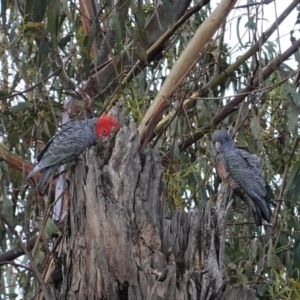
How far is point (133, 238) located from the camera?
223cm

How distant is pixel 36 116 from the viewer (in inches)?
135

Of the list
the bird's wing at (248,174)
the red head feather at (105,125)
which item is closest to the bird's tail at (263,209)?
the bird's wing at (248,174)

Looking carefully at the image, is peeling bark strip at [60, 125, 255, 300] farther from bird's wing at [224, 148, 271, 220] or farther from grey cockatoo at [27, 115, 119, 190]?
bird's wing at [224, 148, 271, 220]

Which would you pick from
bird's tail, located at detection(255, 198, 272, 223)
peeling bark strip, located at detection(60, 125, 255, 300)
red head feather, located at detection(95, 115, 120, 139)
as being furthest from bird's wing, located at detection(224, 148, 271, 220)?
peeling bark strip, located at detection(60, 125, 255, 300)

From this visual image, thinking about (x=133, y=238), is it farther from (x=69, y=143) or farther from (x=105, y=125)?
(x=69, y=143)

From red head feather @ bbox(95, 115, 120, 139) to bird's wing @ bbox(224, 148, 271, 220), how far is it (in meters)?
0.62

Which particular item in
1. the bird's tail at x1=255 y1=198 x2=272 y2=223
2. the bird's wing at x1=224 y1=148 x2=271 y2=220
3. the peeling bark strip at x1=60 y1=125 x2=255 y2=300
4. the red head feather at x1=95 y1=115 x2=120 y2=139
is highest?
the red head feather at x1=95 y1=115 x2=120 y2=139

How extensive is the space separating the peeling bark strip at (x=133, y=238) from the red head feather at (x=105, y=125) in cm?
50

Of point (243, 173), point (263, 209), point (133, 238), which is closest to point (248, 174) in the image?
point (243, 173)

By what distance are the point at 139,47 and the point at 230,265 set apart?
1018 mm

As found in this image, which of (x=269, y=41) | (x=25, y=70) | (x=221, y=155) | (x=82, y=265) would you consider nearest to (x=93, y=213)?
(x=82, y=265)

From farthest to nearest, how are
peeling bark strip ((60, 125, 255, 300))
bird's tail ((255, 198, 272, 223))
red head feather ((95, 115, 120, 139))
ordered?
bird's tail ((255, 198, 272, 223)) < red head feather ((95, 115, 120, 139)) < peeling bark strip ((60, 125, 255, 300))

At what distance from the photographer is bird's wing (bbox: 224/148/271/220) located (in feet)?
10.6

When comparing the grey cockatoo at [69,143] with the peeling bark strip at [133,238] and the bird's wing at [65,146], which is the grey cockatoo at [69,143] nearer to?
the bird's wing at [65,146]
